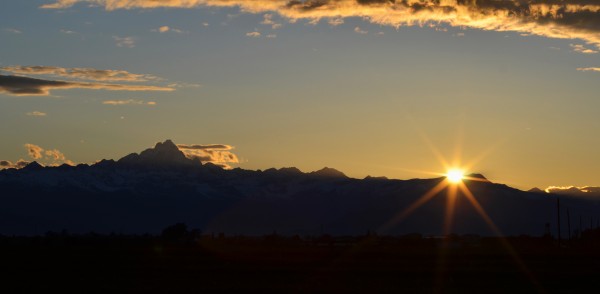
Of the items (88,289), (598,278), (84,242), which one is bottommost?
(88,289)

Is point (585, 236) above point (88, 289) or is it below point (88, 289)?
above

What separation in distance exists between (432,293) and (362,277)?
1108cm

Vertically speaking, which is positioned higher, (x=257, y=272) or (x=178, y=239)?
(x=178, y=239)

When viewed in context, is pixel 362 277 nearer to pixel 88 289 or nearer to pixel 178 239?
pixel 88 289

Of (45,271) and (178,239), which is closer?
(45,271)

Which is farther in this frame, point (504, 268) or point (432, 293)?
point (504, 268)

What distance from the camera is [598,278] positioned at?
179ft

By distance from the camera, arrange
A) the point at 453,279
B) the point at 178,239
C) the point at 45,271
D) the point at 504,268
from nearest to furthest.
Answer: the point at 453,279, the point at 45,271, the point at 504,268, the point at 178,239

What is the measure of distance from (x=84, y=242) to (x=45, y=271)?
2863 inches

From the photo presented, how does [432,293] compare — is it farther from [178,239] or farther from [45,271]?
[178,239]

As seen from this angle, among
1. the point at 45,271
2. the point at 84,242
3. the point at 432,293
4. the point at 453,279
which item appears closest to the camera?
the point at 432,293

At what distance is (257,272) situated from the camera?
192ft

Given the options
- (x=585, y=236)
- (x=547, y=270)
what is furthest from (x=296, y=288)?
(x=585, y=236)

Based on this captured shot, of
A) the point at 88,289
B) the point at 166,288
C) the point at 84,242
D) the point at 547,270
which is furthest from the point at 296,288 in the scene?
the point at 84,242
